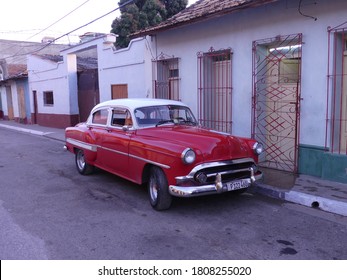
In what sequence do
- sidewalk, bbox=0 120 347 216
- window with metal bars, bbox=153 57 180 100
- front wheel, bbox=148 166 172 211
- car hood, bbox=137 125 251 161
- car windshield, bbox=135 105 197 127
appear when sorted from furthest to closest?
1. window with metal bars, bbox=153 57 180 100
2. car windshield, bbox=135 105 197 127
3. sidewalk, bbox=0 120 347 216
4. front wheel, bbox=148 166 172 211
5. car hood, bbox=137 125 251 161

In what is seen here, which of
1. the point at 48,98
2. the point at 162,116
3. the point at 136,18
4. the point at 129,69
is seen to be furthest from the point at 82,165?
the point at 48,98

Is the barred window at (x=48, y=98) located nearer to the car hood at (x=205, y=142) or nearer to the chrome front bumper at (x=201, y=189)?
the car hood at (x=205, y=142)

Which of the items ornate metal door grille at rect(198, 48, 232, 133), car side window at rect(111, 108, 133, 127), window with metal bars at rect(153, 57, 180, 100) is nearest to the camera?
car side window at rect(111, 108, 133, 127)

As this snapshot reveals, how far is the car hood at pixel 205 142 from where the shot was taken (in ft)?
17.5

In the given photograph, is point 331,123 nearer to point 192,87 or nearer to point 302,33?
point 302,33

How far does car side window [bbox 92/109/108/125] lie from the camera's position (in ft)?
24.5

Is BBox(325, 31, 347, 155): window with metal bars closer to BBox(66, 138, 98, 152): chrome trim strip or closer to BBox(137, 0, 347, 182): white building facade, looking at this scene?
BBox(137, 0, 347, 182): white building facade

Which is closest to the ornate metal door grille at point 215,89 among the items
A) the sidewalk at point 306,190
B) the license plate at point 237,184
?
the sidewalk at point 306,190

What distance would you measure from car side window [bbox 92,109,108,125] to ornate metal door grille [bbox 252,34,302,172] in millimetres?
3290

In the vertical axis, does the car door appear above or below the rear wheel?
above

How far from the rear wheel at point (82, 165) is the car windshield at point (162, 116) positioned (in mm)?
2209

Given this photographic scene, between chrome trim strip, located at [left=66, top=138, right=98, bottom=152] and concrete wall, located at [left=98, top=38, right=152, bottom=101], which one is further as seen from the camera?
concrete wall, located at [left=98, top=38, right=152, bottom=101]

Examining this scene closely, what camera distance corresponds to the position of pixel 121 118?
271 inches

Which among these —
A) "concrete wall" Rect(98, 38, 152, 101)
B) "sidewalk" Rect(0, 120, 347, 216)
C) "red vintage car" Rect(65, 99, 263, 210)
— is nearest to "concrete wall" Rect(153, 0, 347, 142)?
"sidewalk" Rect(0, 120, 347, 216)
